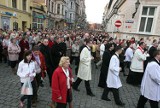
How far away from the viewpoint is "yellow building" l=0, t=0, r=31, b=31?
18.5 meters

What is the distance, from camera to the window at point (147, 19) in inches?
612

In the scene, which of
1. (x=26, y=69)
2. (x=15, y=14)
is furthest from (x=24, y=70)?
(x=15, y=14)

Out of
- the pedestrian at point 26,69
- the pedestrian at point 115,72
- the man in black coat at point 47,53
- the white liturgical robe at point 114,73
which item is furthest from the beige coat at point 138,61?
the pedestrian at point 26,69

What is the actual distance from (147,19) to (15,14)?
15980 millimetres

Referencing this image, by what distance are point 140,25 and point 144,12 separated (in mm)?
1294

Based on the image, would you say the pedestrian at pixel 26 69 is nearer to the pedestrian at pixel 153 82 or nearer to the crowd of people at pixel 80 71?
the crowd of people at pixel 80 71

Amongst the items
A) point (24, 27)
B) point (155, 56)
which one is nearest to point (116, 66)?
point (155, 56)

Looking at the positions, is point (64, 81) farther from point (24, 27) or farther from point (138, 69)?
point (24, 27)

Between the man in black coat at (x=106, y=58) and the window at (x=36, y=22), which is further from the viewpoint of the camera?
the window at (x=36, y=22)

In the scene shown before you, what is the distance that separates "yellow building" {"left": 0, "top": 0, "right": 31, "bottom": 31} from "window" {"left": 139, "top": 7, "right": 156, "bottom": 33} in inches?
596

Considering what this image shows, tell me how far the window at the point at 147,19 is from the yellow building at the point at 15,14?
1515 centimetres

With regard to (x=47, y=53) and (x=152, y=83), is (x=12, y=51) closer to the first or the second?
(x=47, y=53)

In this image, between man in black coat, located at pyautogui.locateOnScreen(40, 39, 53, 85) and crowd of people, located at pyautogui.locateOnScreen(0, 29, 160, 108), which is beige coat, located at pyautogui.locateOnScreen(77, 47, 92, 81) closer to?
crowd of people, located at pyautogui.locateOnScreen(0, 29, 160, 108)

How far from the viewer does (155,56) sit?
4398mm
